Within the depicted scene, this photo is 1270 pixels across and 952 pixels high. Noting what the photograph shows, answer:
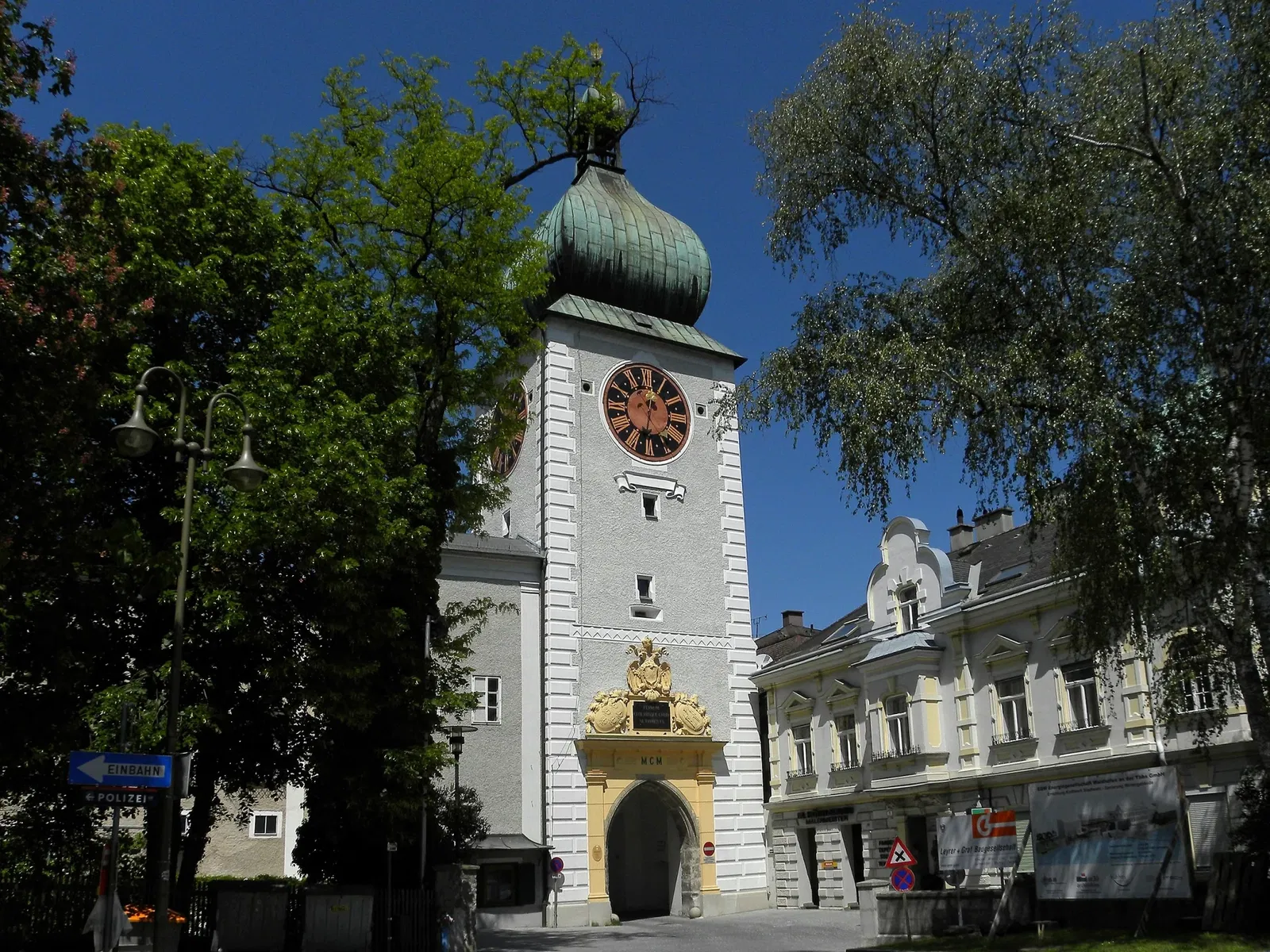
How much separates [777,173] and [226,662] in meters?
11.7

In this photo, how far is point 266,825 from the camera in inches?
1380

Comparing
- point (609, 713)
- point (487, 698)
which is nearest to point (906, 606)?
point (609, 713)

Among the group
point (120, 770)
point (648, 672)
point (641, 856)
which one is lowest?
point (641, 856)

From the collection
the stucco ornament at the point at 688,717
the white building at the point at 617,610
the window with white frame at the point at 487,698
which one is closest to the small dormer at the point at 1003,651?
the white building at the point at 617,610

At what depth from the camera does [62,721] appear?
55.9 feet

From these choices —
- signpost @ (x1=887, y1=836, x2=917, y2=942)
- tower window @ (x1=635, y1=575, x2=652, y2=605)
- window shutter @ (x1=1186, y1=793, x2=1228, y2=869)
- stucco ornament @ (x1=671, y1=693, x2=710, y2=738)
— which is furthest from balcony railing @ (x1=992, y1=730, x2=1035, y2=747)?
tower window @ (x1=635, y1=575, x2=652, y2=605)

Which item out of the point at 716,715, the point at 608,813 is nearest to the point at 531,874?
the point at 608,813

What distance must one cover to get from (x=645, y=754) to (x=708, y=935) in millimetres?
7306

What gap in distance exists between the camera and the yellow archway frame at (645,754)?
3102 centimetres

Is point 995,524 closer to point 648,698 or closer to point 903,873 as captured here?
point 648,698

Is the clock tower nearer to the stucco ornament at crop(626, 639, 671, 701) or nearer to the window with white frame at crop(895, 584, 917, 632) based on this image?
the stucco ornament at crop(626, 639, 671, 701)

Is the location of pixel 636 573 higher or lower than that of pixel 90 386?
higher

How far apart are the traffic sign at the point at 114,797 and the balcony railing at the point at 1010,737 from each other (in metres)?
20.8

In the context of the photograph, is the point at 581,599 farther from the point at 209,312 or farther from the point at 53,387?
the point at 53,387
